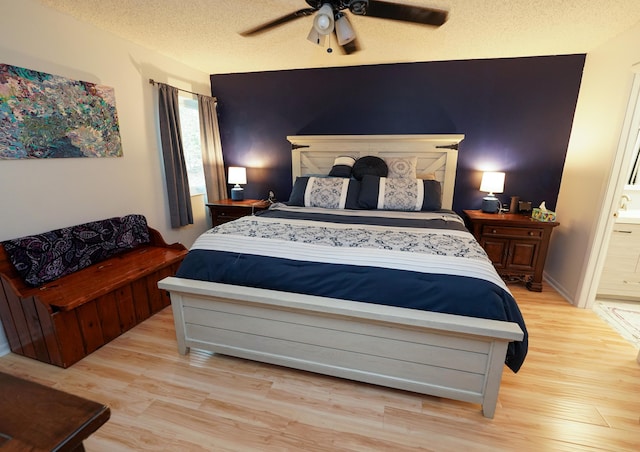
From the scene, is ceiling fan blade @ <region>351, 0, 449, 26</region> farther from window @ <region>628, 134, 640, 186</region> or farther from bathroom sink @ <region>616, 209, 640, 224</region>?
window @ <region>628, 134, 640, 186</region>

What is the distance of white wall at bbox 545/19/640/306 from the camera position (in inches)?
94.0

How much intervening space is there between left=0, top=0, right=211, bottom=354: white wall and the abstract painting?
64 mm

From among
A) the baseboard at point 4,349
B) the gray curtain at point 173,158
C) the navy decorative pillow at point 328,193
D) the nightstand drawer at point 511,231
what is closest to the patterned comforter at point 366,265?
the navy decorative pillow at point 328,193

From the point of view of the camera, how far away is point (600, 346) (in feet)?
7.06

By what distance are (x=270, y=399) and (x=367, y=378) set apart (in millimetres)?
566

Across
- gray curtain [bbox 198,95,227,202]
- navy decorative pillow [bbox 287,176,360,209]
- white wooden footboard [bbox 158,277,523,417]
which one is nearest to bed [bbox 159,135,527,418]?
white wooden footboard [bbox 158,277,523,417]

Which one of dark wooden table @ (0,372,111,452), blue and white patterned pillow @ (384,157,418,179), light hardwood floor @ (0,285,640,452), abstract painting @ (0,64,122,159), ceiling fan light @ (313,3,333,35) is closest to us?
dark wooden table @ (0,372,111,452)

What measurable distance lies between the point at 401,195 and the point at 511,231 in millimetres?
1151

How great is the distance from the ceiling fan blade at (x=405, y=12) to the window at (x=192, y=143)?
2.70 metres

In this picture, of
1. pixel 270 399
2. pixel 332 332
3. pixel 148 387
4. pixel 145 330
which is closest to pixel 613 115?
pixel 332 332

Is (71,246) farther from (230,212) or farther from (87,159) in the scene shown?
(230,212)

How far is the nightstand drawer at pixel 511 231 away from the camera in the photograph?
9.50ft

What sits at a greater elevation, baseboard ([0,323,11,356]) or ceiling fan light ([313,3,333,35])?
ceiling fan light ([313,3,333,35])

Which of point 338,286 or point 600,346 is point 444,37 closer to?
point 338,286
